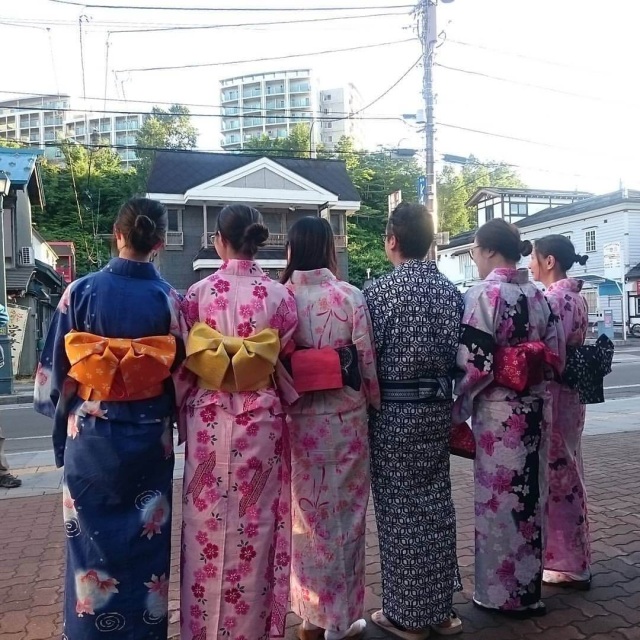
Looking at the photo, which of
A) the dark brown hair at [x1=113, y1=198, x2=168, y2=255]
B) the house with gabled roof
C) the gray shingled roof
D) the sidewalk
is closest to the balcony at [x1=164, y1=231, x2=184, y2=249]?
the house with gabled roof

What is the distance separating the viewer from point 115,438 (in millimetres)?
2207

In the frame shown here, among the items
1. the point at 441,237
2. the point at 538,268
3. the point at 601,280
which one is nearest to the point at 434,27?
the point at 441,237

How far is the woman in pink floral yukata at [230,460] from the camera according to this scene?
7.47 feet

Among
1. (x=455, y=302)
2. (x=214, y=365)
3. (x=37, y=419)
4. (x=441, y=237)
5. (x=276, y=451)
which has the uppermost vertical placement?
(x=441, y=237)

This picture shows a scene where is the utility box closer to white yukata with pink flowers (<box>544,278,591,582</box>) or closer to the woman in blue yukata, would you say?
white yukata with pink flowers (<box>544,278,591,582</box>)

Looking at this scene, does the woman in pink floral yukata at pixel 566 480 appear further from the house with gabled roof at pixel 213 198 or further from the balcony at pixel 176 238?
the balcony at pixel 176 238

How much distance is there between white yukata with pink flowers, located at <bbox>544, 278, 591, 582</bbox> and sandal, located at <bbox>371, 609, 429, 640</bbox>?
3.08 feet

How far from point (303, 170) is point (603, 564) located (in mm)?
23842

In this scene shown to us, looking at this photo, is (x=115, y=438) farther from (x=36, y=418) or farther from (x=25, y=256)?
(x=25, y=256)

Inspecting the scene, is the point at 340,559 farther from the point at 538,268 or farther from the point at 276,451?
the point at 538,268

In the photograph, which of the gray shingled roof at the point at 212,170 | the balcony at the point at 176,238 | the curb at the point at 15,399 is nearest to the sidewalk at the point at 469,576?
the curb at the point at 15,399

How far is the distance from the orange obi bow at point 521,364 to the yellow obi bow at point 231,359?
1.08 metres

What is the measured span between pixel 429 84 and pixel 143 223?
11950 mm

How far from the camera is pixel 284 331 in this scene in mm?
2467
